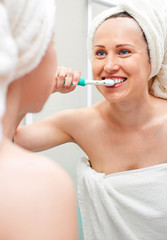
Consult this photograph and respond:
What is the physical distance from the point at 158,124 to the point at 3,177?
74cm

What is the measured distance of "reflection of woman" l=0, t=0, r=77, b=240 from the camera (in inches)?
15.0

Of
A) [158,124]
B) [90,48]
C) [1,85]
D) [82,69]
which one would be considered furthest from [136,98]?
[1,85]

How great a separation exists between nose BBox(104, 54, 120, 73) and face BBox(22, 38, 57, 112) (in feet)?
1.30

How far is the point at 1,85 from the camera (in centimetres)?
38

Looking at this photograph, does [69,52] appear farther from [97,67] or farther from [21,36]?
[21,36]

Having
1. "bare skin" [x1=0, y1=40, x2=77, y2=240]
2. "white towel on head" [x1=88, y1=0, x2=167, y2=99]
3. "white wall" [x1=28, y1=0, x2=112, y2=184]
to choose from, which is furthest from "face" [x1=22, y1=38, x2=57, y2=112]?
"white wall" [x1=28, y1=0, x2=112, y2=184]

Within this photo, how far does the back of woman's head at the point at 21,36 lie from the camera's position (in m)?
0.36

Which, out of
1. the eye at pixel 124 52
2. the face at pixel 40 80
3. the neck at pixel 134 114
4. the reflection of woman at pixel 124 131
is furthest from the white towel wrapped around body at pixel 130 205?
the face at pixel 40 80

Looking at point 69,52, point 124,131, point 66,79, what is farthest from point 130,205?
point 69,52

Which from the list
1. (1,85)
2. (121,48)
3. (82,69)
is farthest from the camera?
(82,69)

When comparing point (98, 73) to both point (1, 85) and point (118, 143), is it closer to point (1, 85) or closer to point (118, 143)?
point (118, 143)

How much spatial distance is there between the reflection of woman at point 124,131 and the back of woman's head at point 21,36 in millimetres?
466

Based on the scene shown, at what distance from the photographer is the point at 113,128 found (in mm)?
1040

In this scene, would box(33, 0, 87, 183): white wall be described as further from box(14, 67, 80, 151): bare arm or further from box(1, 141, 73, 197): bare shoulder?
box(1, 141, 73, 197): bare shoulder
